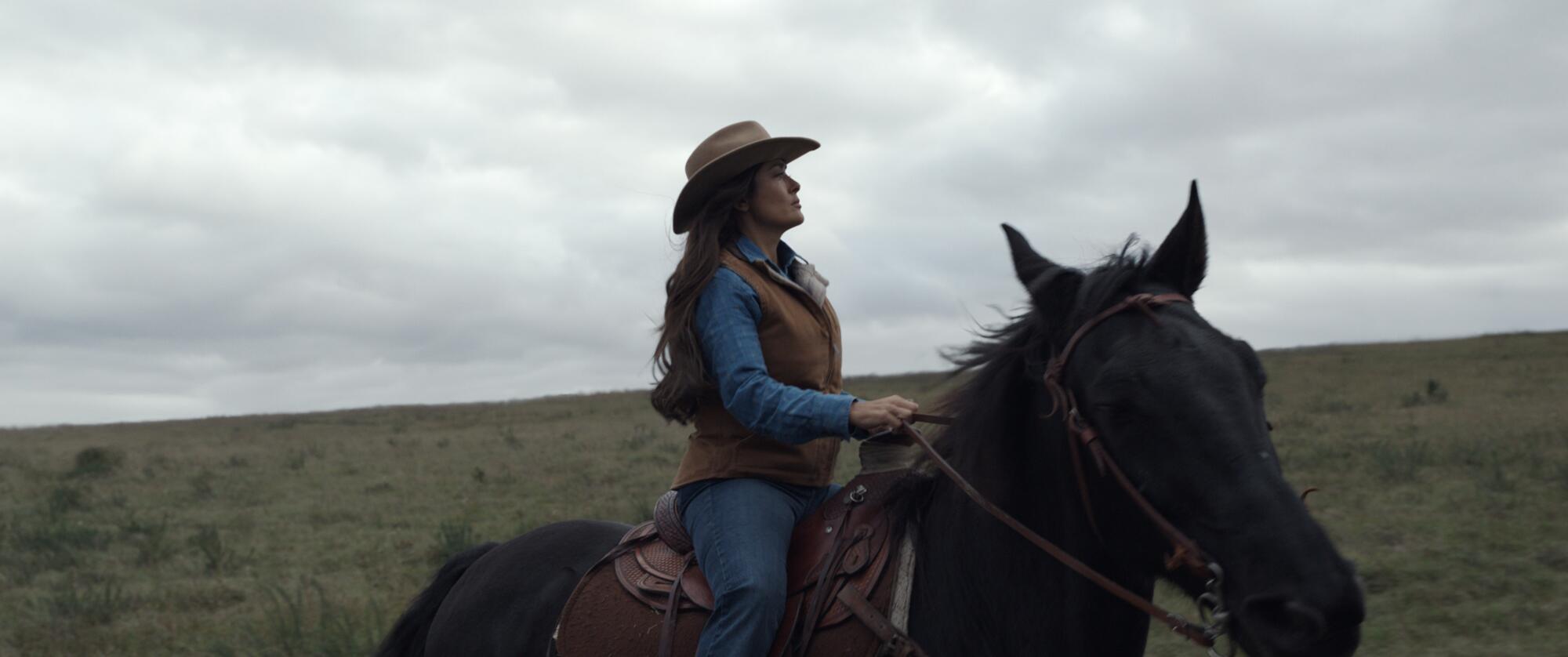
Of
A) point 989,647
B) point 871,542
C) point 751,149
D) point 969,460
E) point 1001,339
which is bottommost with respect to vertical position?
point 989,647

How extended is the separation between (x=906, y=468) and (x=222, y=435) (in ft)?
129

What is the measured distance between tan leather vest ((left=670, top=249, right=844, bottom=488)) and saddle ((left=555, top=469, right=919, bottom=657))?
0.16m

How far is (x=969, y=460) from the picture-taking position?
2.89 meters

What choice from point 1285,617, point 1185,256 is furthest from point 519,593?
point 1285,617

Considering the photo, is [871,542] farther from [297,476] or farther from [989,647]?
[297,476]

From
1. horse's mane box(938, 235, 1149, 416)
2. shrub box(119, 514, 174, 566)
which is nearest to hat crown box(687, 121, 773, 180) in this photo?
Result: horse's mane box(938, 235, 1149, 416)

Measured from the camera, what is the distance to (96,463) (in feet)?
77.6

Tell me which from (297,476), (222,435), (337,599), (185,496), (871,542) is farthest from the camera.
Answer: (222,435)

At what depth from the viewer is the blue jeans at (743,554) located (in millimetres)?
2951

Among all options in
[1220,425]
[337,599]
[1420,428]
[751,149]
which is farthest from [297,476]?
[1220,425]

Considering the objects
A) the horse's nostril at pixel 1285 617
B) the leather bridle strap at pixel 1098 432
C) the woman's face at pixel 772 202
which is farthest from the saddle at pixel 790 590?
the horse's nostril at pixel 1285 617

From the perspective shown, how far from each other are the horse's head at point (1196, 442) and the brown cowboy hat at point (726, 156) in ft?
3.34

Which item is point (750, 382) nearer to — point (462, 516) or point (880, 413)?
point (880, 413)

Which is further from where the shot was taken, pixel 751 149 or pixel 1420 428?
pixel 1420 428
